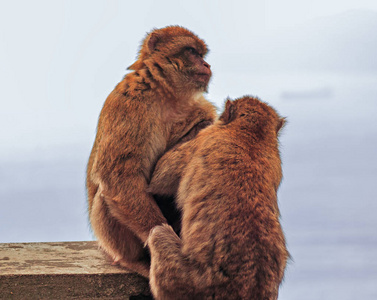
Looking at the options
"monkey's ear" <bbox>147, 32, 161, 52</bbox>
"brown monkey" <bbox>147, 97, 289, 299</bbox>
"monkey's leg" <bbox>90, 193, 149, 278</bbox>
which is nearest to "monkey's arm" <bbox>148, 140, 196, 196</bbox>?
"brown monkey" <bbox>147, 97, 289, 299</bbox>

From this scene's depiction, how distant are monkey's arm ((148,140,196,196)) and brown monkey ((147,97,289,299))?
0.03 ft

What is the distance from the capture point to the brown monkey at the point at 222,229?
4.10 meters

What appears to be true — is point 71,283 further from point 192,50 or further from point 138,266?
point 192,50

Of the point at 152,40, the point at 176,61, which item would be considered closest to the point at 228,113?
the point at 176,61

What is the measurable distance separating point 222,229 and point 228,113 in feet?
Result: 3.38

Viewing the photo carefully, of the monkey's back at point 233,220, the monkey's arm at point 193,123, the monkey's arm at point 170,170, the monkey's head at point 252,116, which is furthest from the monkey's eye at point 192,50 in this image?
the monkey's back at point 233,220

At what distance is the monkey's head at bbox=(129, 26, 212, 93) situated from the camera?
5023mm

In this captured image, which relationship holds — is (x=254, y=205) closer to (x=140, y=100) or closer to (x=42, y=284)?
(x=140, y=100)

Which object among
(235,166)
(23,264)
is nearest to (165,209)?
(235,166)

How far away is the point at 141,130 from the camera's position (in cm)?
475

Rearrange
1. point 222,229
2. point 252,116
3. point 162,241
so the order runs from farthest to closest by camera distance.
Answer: point 252,116 < point 162,241 < point 222,229

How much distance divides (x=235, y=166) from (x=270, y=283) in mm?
819

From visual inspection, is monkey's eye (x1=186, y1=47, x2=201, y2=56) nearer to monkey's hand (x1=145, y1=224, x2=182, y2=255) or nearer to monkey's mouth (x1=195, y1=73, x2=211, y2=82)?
monkey's mouth (x1=195, y1=73, x2=211, y2=82)

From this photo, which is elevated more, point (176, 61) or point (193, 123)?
point (176, 61)
